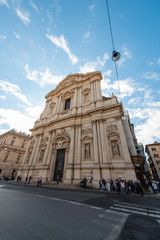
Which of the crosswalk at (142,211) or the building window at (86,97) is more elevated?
the building window at (86,97)

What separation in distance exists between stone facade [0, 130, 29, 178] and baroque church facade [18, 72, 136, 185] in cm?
1784

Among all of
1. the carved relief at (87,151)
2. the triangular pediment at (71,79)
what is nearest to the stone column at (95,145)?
the carved relief at (87,151)

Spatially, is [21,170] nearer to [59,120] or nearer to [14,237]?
[59,120]

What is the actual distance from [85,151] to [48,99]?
53.6 ft

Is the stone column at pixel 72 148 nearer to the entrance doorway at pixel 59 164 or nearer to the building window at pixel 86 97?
the entrance doorway at pixel 59 164

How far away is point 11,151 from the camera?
32375mm

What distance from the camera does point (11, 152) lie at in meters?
32.3

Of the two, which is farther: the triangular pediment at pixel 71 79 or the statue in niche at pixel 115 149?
the triangular pediment at pixel 71 79

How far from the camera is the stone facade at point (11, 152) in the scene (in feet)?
98.1

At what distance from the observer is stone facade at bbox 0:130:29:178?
29.9 m

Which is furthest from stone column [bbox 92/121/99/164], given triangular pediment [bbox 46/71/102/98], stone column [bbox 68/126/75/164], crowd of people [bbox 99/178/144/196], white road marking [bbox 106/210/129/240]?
triangular pediment [bbox 46/71/102/98]

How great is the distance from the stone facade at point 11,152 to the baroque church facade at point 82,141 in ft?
58.5

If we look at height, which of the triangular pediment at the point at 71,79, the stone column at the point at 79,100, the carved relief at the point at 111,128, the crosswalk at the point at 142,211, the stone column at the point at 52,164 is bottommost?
the crosswalk at the point at 142,211

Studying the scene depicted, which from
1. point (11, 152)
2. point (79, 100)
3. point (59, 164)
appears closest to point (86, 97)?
point (79, 100)
